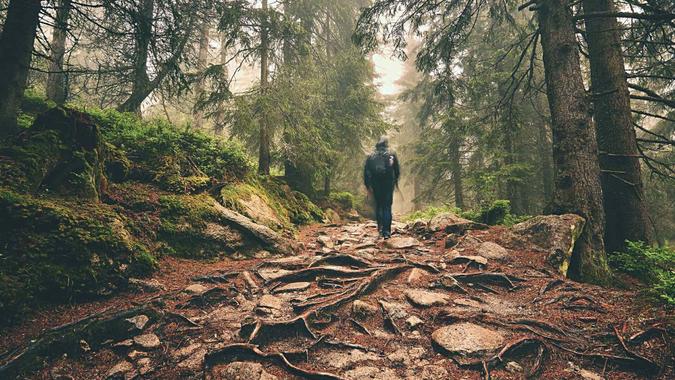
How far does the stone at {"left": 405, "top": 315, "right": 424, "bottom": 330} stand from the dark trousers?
3995 millimetres

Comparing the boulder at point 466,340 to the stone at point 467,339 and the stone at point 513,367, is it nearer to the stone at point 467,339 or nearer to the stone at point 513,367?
the stone at point 467,339

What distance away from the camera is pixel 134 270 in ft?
15.0

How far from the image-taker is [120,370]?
110 inches

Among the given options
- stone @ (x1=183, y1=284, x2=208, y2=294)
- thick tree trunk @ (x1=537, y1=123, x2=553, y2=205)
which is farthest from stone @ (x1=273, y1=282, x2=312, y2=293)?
thick tree trunk @ (x1=537, y1=123, x2=553, y2=205)

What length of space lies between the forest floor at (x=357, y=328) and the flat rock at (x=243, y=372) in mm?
18

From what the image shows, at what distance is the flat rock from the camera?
2.76 meters

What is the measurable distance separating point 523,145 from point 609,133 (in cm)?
855

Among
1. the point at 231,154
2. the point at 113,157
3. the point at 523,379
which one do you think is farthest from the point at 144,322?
the point at 231,154

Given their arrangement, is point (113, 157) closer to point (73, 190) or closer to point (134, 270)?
point (73, 190)

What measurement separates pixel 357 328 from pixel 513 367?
5.40 feet

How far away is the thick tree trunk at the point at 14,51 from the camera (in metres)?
5.48

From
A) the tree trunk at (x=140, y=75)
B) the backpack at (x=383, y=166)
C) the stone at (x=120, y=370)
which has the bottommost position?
the stone at (x=120, y=370)

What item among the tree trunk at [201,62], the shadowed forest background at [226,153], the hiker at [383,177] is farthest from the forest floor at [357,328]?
the tree trunk at [201,62]

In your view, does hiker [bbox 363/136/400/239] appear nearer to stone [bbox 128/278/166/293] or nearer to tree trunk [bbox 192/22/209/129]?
stone [bbox 128/278/166/293]
